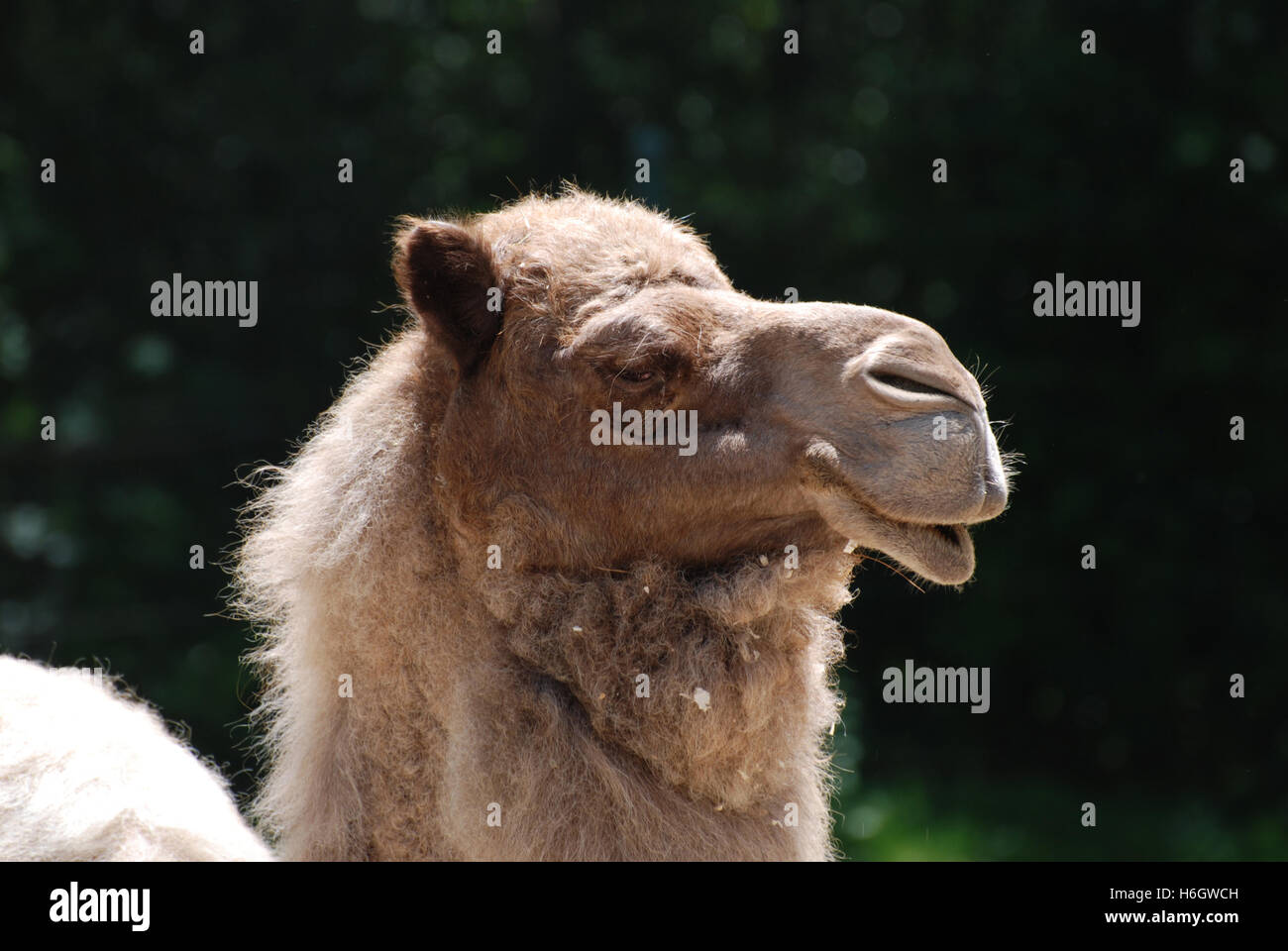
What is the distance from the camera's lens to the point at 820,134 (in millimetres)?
9273

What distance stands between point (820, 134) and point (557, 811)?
25.1 ft

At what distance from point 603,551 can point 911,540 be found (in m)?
0.54

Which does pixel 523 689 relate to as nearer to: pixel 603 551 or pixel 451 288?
pixel 603 551

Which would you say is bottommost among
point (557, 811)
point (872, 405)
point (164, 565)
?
point (164, 565)

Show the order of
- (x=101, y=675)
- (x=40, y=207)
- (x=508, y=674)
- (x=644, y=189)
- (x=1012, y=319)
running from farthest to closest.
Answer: (x=40, y=207) < (x=1012, y=319) < (x=644, y=189) < (x=101, y=675) < (x=508, y=674)

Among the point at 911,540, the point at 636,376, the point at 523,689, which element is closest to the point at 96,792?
the point at 523,689

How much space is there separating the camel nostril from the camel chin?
0.67 ft

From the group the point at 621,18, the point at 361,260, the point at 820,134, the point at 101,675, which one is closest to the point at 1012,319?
the point at 820,134

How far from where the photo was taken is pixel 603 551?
2428 mm

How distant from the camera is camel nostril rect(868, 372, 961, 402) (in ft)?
7.40

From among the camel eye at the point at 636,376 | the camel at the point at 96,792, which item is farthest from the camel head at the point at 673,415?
the camel at the point at 96,792

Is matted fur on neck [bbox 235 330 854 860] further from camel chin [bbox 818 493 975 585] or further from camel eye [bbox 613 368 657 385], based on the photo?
camel eye [bbox 613 368 657 385]

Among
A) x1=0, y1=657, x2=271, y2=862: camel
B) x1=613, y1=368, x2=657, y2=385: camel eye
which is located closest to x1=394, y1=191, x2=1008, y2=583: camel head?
x1=613, y1=368, x2=657, y2=385: camel eye
